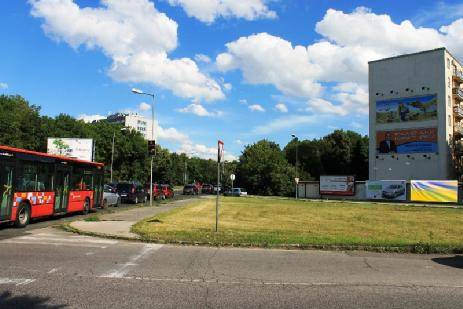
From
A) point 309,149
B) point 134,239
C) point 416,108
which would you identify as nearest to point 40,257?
point 134,239

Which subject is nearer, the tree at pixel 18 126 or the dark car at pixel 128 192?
the dark car at pixel 128 192

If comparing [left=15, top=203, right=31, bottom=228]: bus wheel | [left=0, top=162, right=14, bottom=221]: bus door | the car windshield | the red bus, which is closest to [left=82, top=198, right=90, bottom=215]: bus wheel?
the red bus

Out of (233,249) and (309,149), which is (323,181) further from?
(233,249)

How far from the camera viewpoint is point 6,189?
15633mm

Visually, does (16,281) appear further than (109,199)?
No

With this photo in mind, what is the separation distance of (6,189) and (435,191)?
48.1 meters

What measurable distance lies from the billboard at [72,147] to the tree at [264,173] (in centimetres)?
3892

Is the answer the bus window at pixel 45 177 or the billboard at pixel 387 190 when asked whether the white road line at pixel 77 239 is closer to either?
the bus window at pixel 45 177

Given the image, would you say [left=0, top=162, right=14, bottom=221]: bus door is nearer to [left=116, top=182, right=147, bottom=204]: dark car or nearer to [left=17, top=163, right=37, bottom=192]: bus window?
[left=17, top=163, right=37, bottom=192]: bus window

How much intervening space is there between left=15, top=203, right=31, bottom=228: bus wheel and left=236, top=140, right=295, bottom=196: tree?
66605 mm

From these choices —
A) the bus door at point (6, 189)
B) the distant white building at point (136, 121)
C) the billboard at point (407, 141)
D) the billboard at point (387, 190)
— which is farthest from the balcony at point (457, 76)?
the distant white building at point (136, 121)

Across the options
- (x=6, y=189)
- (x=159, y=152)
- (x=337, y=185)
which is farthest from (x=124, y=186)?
(x=159, y=152)

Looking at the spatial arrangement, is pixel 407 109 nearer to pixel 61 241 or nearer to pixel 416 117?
pixel 416 117

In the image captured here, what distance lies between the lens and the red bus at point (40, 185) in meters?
15.8
